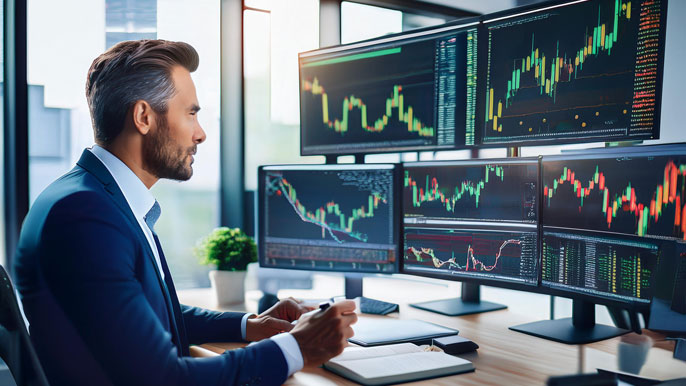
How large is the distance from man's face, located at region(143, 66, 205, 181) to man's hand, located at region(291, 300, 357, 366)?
0.48 m

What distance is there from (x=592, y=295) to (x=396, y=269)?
62 cm

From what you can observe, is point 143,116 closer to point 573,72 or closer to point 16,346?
point 16,346

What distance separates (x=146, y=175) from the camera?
130cm

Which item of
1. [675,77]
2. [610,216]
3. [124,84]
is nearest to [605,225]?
[610,216]

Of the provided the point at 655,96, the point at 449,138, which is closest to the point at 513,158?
the point at 449,138

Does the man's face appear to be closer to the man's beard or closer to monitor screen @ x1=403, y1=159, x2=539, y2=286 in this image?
the man's beard

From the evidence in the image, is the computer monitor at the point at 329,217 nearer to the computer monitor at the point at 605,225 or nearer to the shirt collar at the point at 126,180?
the computer monitor at the point at 605,225

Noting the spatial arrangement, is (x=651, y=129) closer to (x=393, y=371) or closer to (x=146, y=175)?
(x=393, y=371)

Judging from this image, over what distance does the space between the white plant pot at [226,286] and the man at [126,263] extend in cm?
53

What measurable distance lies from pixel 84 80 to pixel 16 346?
1677 mm

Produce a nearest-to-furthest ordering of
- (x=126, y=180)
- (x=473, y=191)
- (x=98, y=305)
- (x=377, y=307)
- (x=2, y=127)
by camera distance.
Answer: (x=98, y=305), (x=126, y=180), (x=473, y=191), (x=377, y=307), (x=2, y=127)

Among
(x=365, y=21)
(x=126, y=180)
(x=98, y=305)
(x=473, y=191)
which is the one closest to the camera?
(x=98, y=305)

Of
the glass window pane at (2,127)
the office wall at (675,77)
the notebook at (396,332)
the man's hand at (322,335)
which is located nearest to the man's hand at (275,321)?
the notebook at (396,332)

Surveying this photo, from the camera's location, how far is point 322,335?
1151mm
